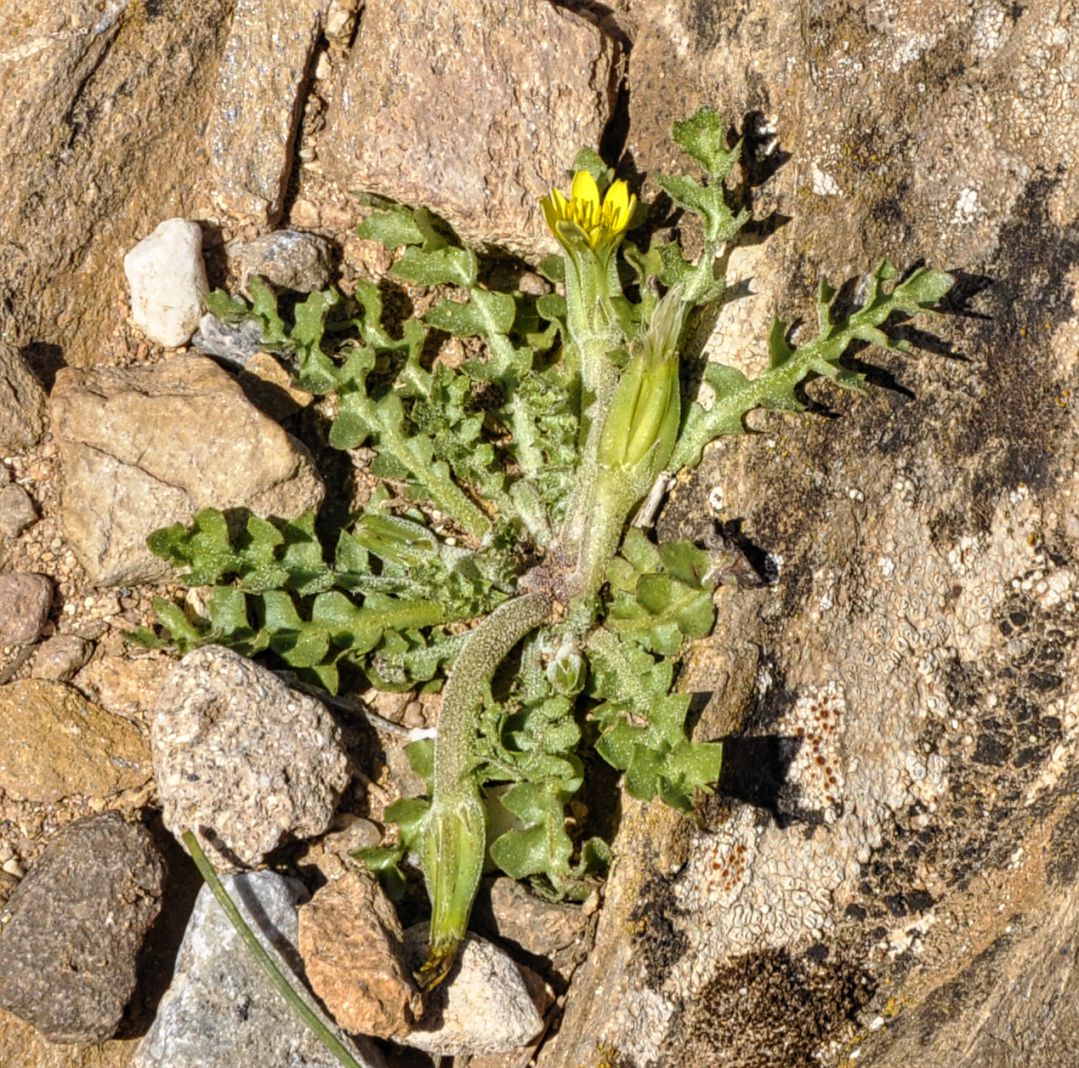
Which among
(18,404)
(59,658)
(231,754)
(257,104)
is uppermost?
(257,104)

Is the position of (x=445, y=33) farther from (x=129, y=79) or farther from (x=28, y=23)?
(x=28, y=23)

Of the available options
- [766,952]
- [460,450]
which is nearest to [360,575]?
[460,450]

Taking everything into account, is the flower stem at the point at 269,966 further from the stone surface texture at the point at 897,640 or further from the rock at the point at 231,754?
the stone surface texture at the point at 897,640

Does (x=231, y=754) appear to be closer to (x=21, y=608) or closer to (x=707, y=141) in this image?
(x=21, y=608)

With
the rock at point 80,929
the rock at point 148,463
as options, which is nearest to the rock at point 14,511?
the rock at point 148,463

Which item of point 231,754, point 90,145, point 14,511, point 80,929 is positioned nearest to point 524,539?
point 231,754
